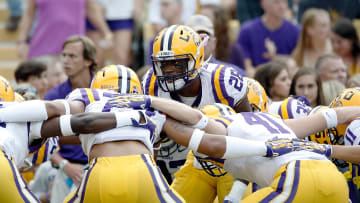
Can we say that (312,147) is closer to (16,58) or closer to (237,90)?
(237,90)

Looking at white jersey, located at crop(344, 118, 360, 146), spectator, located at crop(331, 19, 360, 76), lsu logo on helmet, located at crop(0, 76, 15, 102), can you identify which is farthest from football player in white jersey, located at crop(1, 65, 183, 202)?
spectator, located at crop(331, 19, 360, 76)

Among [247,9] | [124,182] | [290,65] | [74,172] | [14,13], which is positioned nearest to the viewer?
[124,182]

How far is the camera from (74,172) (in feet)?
21.3

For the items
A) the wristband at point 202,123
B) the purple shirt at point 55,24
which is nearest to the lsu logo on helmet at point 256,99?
the wristband at point 202,123

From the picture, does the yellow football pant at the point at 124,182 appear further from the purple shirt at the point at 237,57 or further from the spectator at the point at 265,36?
the spectator at the point at 265,36

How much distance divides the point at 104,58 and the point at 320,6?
324cm

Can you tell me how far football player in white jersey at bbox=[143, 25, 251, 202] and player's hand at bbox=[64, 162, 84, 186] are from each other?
111cm

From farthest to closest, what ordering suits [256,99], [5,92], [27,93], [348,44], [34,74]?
[348,44] → [34,74] → [27,93] → [256,99] → [5,92]

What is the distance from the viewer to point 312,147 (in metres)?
4.58

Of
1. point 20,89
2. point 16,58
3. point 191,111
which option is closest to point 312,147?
point 191,111

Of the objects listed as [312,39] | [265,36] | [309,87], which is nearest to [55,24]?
[265,36]

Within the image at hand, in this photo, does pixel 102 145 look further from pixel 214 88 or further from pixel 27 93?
pixel 27 93

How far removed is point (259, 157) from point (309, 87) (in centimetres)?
256

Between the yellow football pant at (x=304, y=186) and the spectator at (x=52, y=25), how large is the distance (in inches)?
190
